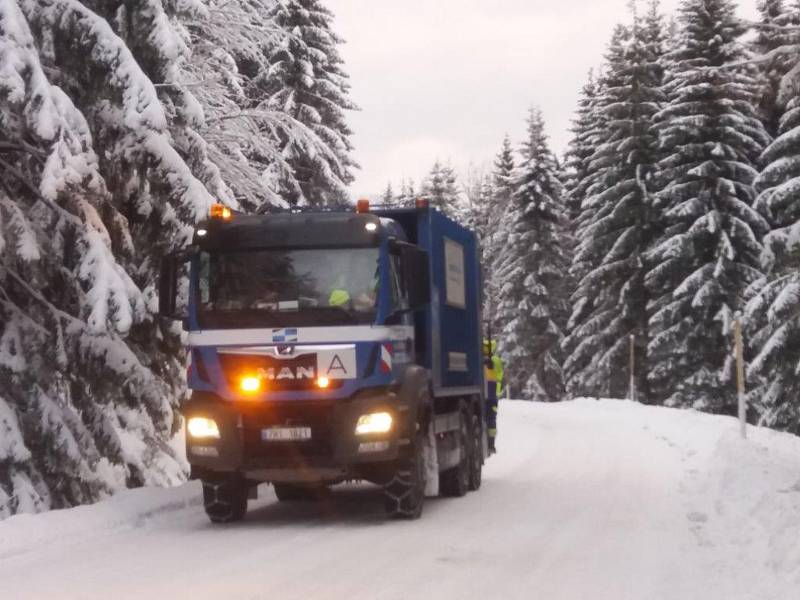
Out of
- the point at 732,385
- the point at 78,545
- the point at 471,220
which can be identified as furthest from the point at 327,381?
the point at 471,220

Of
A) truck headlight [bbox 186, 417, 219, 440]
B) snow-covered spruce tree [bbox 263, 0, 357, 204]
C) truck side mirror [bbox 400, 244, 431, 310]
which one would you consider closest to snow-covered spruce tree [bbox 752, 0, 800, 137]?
truck side mirror [bbox 400, 244, 431, 310]

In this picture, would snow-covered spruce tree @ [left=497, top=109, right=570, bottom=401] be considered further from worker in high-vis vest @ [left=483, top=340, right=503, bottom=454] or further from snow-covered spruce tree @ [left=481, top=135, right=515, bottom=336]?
worker in high-vis vest @ [left=483, top=340, right=503, bottom=454]

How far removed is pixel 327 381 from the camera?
1116cm

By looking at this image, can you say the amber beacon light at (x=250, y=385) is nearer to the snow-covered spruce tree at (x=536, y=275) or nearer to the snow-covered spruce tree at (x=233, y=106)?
the snow-covered spruce tree at (x=233, y=106)

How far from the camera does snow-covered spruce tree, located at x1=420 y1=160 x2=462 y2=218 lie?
73688 mm

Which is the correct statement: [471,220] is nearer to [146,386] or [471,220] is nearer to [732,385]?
[732,385]

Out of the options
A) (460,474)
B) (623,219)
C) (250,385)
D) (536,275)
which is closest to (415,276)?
(250,385)

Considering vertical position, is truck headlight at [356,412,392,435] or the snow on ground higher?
truck headlight at [356,412,392,435]

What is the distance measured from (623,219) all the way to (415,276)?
3806 cm

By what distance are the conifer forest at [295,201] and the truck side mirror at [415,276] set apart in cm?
213

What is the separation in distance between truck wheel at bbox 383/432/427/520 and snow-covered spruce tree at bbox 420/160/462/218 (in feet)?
199

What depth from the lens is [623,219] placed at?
159ft

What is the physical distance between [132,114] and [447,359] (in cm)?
459

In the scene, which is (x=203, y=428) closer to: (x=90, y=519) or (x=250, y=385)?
(x=250, y=385)
